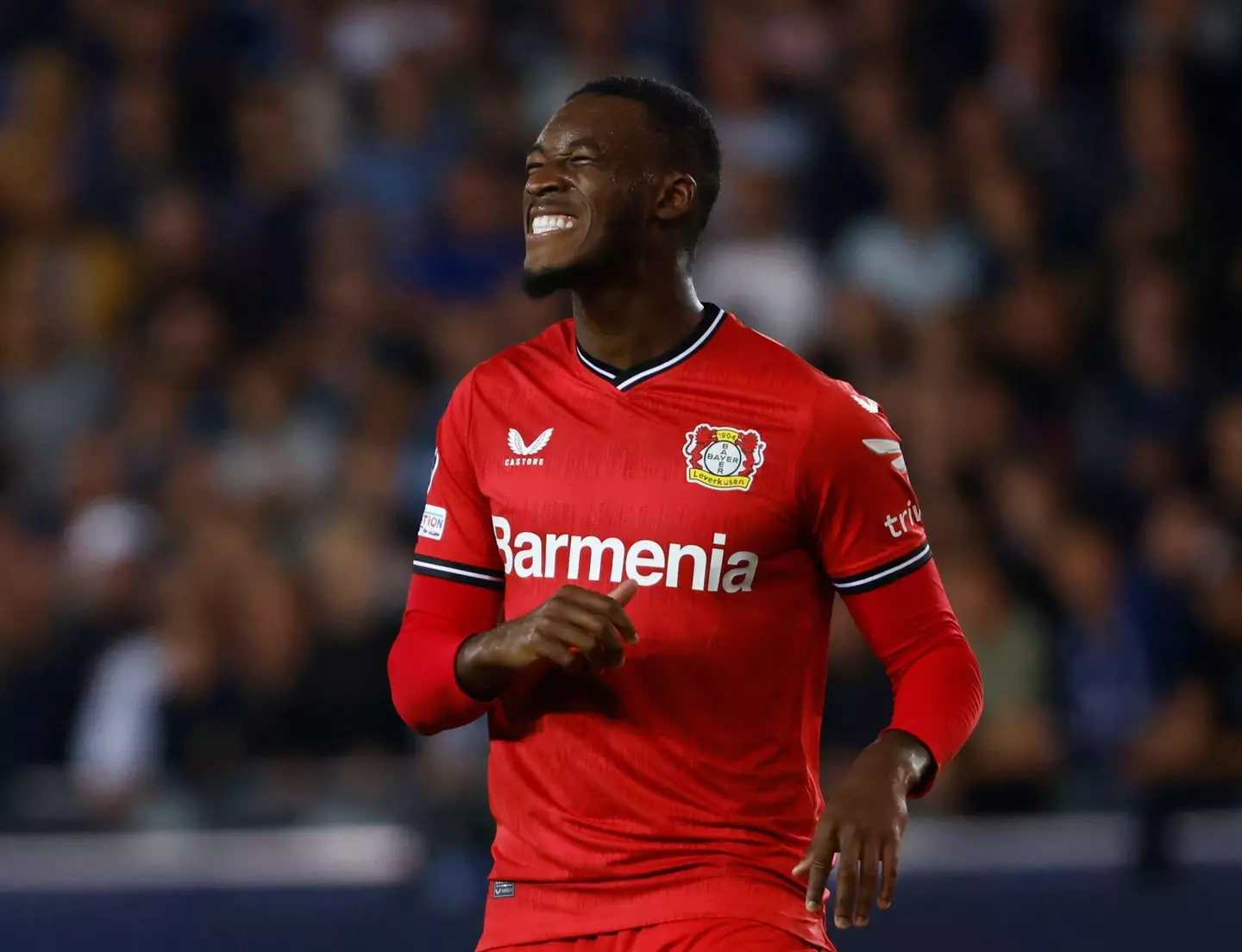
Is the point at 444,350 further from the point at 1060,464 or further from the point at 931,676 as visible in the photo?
the point at 931,676

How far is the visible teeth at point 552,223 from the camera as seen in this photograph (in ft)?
9.77

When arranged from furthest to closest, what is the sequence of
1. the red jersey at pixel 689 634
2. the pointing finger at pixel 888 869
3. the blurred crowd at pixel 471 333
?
the blurred crowd at pixel 471 333, the red jersey at pixel 689 634, the pointing finger at pixel 888 869

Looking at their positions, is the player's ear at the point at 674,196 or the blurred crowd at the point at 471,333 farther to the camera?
the blurred crowd at the point at 471,333

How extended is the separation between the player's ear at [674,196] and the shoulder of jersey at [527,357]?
243mm

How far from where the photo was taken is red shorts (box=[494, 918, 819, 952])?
271 centimetres

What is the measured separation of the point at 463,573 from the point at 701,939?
68 centimetres

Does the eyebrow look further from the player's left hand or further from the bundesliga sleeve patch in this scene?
the player's left hand

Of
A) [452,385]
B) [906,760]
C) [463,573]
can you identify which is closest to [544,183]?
[463,573]

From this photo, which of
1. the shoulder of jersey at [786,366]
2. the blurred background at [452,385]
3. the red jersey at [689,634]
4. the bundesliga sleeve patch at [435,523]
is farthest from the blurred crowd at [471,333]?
the shoulder of jersey at [786,366]

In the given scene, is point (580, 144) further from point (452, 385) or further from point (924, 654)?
point (452, 385)

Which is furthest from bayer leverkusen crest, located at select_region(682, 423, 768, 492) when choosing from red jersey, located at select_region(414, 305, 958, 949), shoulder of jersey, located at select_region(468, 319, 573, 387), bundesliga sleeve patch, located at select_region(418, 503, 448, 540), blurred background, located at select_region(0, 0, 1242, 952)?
blurred background, located at select_region(0, 0, 1242, 952)

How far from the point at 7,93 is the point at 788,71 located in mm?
3496

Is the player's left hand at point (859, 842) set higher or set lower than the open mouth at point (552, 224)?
lower

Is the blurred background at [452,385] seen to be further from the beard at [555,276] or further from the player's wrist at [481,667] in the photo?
the beard at [555,276]
